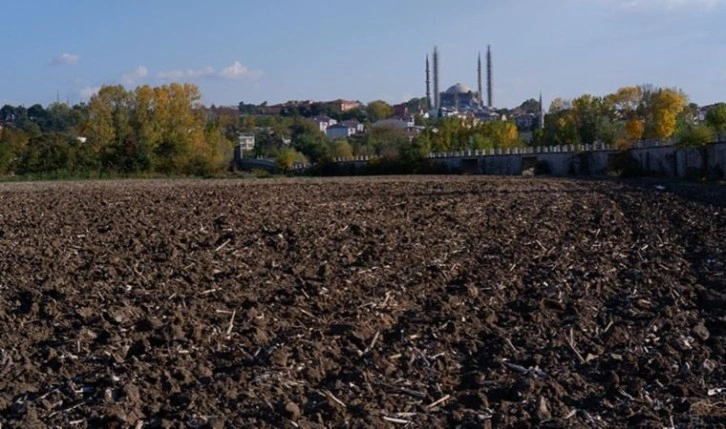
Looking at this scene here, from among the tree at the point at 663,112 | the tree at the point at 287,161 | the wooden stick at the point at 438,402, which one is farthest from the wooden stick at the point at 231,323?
the tree at the point at 663,112

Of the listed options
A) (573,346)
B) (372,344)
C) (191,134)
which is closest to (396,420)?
(372,344)

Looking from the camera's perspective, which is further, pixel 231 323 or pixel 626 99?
pixel 626 99

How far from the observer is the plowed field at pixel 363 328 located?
661 cm

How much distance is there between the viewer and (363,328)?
8664mm

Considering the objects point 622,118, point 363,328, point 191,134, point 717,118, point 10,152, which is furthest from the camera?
point 622,118

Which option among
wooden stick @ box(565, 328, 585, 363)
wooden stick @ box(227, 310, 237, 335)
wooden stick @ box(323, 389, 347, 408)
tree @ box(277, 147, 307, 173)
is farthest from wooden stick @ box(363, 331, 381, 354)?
tree @ box(277, 147, 307, 173)

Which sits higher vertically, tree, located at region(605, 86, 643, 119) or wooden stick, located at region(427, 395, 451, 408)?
tree, located at region(605, 86, 643, 119)

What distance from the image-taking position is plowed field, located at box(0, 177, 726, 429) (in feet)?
21.7

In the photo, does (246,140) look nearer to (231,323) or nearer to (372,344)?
(231,323)

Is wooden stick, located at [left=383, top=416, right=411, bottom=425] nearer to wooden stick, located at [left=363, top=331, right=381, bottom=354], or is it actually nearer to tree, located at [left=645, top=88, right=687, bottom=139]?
wooden stick, located at [left=363, top=331, right=381, bottom=354]

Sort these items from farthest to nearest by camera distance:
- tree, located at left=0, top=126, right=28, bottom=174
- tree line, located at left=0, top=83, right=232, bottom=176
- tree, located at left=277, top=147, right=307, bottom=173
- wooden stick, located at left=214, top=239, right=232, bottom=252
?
tree, located at left=277, top=147, right=307, bottom=173 → tree line, located at left=0, top=83, right=232, bottom=176 → tree, located at left=0, top=126, right=28, bottom=174 → wooden stick, located at left=214, top=239, right=232, bottom=252

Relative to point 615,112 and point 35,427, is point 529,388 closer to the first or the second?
point 35,427

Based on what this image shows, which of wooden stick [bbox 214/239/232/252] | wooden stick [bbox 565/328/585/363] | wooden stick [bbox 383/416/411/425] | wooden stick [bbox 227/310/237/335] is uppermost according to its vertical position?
wooden stick [bbox 214/239/232/252]

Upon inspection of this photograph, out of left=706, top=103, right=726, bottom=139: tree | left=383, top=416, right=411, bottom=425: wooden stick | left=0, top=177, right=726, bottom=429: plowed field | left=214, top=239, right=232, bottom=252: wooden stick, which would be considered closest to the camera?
left=383, top=416, right=411, bottom=425: wooden stick
